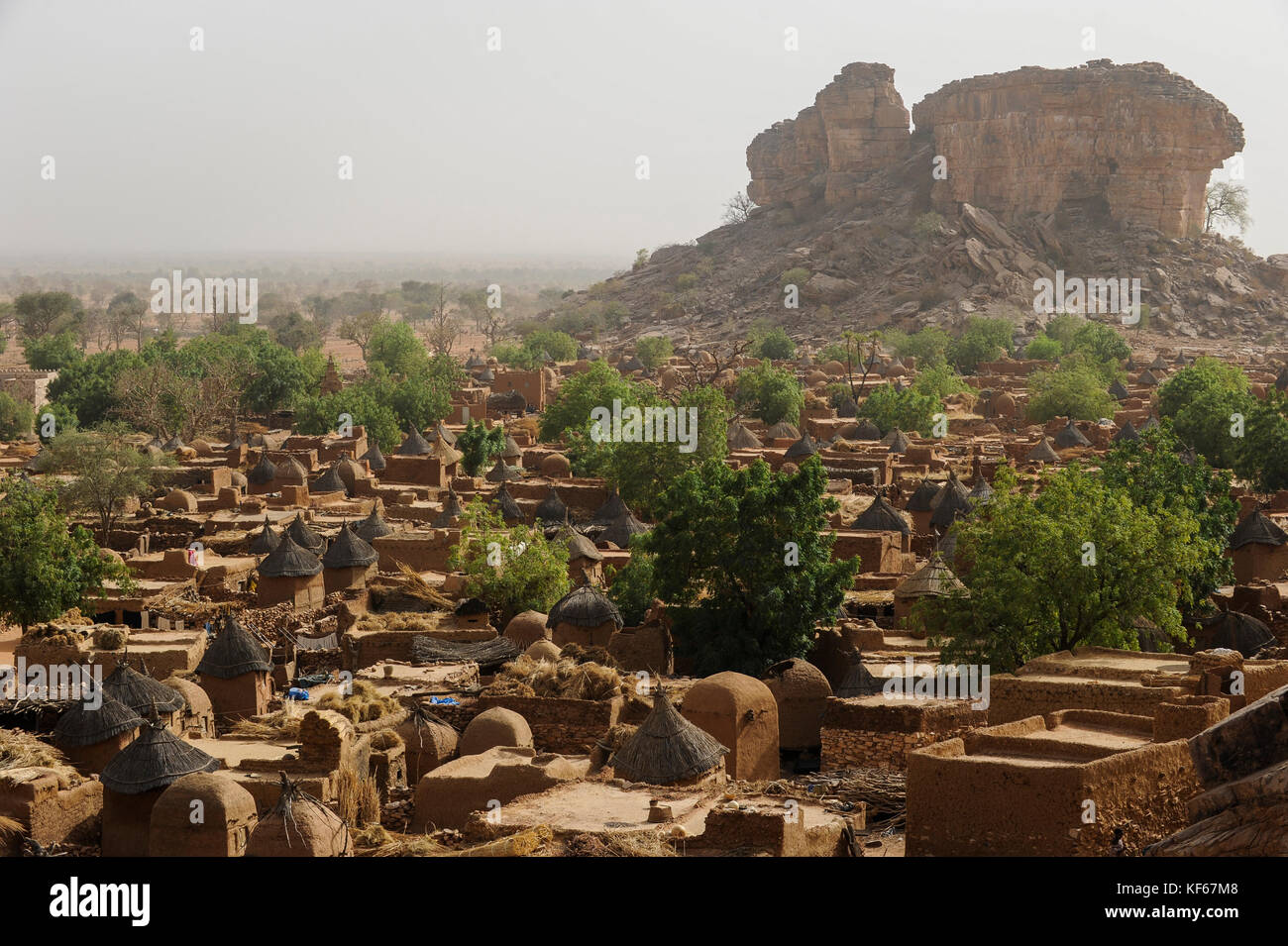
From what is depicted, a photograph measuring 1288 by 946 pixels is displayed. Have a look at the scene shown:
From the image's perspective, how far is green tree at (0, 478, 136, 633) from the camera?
88.4 feet

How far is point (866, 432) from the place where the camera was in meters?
53.4

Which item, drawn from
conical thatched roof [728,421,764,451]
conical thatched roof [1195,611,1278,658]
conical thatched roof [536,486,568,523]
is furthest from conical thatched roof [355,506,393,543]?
conical thatched roof [1195,611,1278,658]

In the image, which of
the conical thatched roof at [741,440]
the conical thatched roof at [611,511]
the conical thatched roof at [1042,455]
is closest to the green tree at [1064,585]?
the conical thatched roof at [611,511]

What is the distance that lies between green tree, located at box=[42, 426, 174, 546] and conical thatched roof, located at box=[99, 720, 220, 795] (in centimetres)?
2153

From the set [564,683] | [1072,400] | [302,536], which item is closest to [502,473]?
[302,536]

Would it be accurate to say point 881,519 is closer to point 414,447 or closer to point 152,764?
point 414,447

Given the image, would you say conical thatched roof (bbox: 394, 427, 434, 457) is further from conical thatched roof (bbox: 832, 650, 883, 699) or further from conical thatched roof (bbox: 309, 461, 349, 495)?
conical thatched roof (bbox: 832, 650, 883, 699)

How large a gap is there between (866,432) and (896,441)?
3.27m

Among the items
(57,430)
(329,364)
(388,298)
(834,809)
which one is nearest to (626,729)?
(834,809)

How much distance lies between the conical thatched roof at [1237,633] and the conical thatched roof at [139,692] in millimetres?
15821

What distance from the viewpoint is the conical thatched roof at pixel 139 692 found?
20.3 metres
